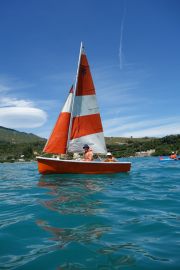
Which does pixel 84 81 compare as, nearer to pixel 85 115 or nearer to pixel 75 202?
pixel 85 115

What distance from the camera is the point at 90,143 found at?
936 inches

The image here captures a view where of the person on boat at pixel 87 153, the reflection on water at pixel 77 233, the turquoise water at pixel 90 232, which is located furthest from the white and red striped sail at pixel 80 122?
the reflection on water at pixel 77 233

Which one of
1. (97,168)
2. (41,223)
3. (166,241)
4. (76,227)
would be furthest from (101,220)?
(97,168)

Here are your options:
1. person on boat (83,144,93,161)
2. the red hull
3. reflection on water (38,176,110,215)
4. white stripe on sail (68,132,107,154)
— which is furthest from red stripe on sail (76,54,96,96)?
reflection on water (38,176,110,215)

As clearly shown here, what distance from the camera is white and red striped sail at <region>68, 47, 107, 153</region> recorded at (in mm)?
23344

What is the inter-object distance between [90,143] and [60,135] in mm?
2557

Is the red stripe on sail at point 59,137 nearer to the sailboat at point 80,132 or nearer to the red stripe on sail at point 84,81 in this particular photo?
the sailboat at point 80,132

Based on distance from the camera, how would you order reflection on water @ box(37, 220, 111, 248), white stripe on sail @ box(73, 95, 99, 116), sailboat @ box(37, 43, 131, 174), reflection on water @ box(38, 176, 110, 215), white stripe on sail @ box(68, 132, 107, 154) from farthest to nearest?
white stripe on sail @ box(73, 95, 99, 116), white stripe on sail @ box(68, 132, 107, 154), sailboat @ box(37, 43, 131, 174), reflection on water @ box(38, 176, 110, 215), reflection on water @ box(37, 220, 111, 248)

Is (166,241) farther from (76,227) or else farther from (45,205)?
(45,205)

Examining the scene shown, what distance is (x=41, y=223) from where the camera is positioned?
26.1 ft

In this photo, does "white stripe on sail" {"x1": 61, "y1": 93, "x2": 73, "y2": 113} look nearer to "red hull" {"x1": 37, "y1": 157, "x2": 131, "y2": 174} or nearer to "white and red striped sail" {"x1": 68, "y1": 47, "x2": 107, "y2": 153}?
"white and red striped sail" {"x1": 68, "y1": 47, "x2": 107, "y2": 153}

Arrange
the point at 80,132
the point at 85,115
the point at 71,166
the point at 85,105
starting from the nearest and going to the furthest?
the point at 71,166
the point at 80,132
the point at 85,115
the point at 85,105

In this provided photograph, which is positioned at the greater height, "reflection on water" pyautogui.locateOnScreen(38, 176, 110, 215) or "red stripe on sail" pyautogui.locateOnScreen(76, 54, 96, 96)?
"red stripe on sail" pyautogui.locateOnScreen(76, 54, 96, 96)

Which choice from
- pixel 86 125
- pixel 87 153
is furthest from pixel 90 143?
pixel 87 153
